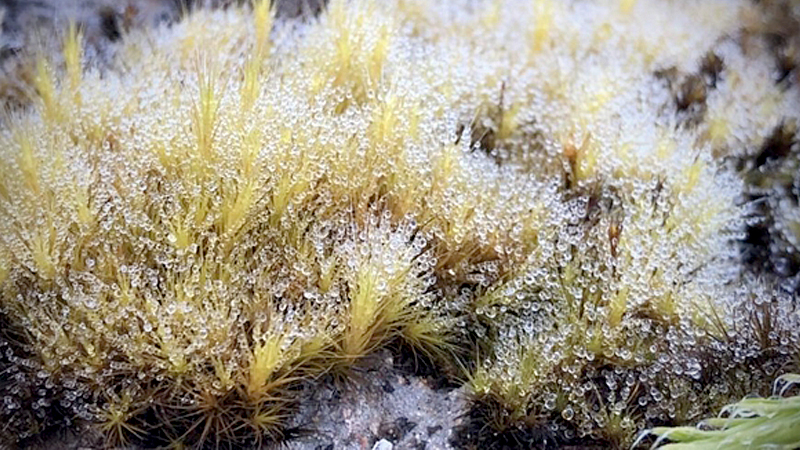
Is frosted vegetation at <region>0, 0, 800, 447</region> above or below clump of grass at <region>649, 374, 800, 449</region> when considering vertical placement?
above

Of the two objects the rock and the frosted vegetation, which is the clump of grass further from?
the rock

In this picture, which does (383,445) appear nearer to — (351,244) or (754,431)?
(351,244)

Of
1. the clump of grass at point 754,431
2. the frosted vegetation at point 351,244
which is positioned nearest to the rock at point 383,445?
the frosted vegetation at point 351,244

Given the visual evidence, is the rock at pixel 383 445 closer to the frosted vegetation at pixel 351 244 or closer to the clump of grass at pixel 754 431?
the frosted vegetation at pixel 351 244

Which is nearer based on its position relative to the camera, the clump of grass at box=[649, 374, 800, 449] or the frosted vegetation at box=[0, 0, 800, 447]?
the clump of grass at box=[649, 374, 800, 449]

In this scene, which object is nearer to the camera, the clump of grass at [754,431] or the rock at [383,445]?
the clump of grass at [754,431]

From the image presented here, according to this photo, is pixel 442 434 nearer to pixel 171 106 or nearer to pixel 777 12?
pixel 171 106

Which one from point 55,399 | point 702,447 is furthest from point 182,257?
point 702,447

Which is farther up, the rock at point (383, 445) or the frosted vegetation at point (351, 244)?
the frosted vegetation at point (351, 244)

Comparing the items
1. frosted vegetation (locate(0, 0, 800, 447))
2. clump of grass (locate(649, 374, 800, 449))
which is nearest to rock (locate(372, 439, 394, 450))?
frosted vegetation (locate(0, 0, 800, 447))
